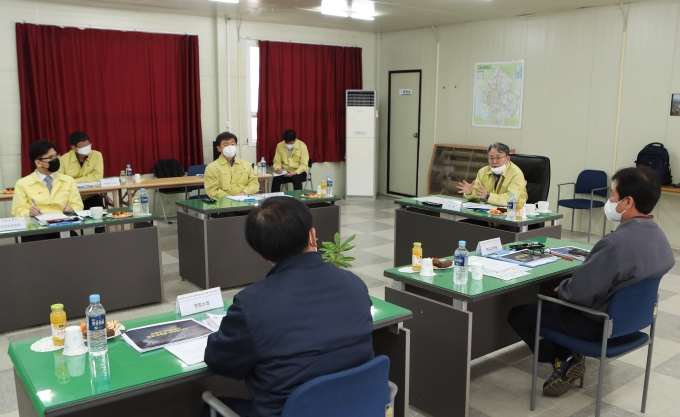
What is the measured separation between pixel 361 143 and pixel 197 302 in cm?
751

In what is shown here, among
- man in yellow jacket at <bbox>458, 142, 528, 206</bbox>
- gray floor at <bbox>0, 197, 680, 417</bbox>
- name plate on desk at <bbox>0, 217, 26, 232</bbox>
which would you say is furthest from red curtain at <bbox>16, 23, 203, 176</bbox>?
man in yellow jacket at <bbox>458, 142, 528, 206</bbox>

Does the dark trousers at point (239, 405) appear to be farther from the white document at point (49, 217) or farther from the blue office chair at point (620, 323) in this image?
the white document at point (49, 217)

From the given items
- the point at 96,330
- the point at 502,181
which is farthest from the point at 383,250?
the point at 96,330

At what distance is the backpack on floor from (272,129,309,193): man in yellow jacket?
454cm

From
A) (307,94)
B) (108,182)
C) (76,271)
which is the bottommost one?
(76,271)

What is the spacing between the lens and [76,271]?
4324 millimetres

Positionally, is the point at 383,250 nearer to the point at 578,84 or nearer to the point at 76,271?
the point at 76,271

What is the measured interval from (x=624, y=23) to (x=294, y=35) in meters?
4.75

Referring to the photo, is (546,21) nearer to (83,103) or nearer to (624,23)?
(624,23)

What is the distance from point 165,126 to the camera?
26.3ft

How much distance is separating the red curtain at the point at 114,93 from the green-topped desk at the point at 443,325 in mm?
5566

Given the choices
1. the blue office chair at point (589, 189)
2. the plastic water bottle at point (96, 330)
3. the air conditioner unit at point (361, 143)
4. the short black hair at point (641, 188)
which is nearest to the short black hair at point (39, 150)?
the plastic water bottle at point (96, 330)

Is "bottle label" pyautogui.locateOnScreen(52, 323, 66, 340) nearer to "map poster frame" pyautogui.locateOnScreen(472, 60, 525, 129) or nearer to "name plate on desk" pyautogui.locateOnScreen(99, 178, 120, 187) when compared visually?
"name plate on desk" pyautogui.locateOnScreen(99, 178, 120, 187)

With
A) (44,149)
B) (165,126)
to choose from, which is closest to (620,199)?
(44,149)
